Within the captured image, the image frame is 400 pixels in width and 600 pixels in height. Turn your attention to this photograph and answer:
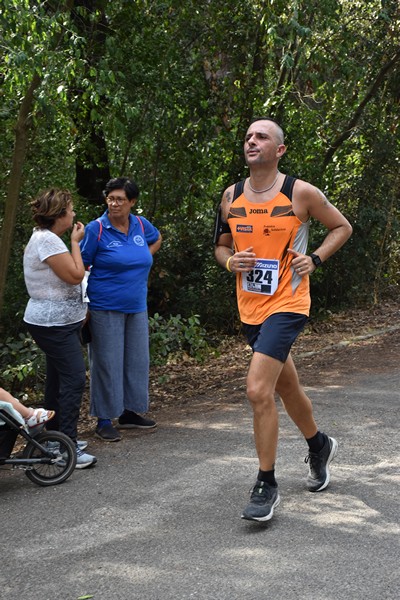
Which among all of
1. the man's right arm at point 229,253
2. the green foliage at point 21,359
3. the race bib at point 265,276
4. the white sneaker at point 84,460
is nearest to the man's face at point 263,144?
the man's right arm at point 229,253

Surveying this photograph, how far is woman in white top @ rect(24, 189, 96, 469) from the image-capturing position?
659cm

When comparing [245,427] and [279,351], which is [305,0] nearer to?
[245,427]

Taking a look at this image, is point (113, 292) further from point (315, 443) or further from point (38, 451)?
point (315, 443)

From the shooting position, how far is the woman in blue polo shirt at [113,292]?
7.26 meters

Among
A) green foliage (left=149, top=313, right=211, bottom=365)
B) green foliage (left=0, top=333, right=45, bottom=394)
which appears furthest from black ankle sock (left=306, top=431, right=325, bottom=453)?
green foliage (left=149, top=313, right=211, bottom=365)

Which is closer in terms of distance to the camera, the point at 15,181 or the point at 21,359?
the point at 21,359

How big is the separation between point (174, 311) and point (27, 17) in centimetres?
640

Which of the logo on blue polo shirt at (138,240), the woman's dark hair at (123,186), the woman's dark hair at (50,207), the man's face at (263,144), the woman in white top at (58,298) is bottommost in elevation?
the woman in white top at (58,298)

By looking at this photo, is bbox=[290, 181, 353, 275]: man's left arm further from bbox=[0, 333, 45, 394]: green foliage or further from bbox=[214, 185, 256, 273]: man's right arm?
bbox=[0, 333, 45, 394]: green foliage

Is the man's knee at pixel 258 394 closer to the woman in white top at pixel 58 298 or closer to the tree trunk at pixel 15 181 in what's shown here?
the woman in white top at pixel 58 298

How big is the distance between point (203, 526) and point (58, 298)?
2.03 meters

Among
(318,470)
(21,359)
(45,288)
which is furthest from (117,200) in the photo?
(318,470)

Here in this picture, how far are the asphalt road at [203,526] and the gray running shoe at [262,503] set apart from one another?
77mm

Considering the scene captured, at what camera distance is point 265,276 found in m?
5.54
